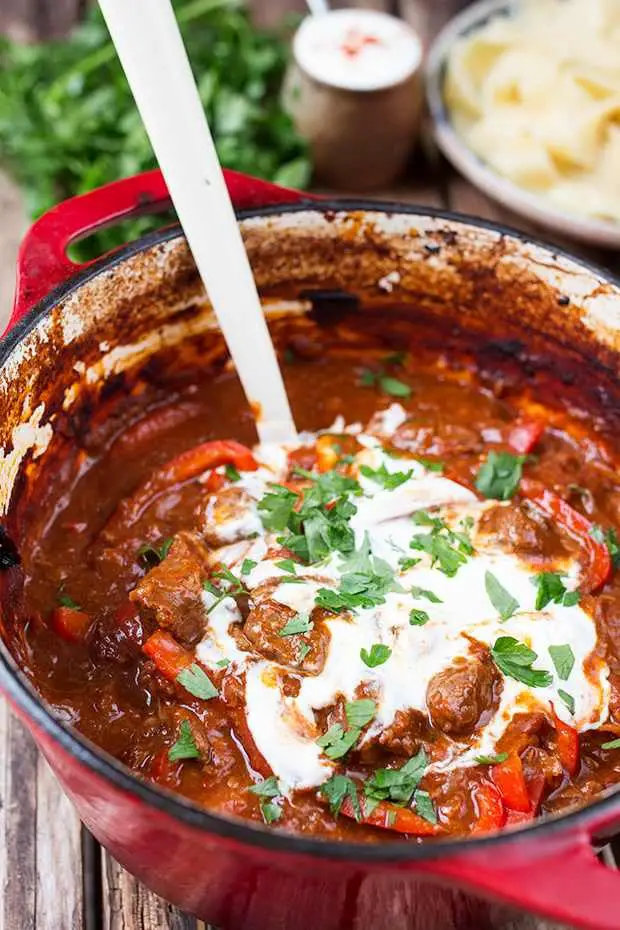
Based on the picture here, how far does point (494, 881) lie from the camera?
5.47ft

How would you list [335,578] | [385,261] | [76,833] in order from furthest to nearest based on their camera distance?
[385,261]
[76,833]
[335,578]

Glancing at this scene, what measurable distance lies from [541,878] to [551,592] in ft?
3.13

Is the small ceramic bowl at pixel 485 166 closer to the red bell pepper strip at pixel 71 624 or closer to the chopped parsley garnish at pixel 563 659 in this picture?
the chopped parsley garnish at pixel 563 659

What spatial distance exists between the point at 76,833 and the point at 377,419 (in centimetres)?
125

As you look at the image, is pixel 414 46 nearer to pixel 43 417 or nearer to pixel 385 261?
pixel 385 261

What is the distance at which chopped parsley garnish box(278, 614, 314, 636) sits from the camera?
2.37m

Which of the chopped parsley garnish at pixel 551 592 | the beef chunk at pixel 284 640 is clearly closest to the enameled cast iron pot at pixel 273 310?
the beef chunk at pixel 284 640

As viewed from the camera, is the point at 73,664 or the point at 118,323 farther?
the point at 118,323

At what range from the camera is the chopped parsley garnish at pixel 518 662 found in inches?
93.9

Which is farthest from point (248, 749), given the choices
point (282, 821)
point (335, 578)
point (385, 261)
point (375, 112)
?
point (375, 112)

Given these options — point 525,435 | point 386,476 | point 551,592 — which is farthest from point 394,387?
point 551,592

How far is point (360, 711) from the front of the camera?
2283 mm

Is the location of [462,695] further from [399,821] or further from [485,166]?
[485,166]

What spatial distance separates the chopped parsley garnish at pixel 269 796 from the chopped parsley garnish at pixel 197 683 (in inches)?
8.2
